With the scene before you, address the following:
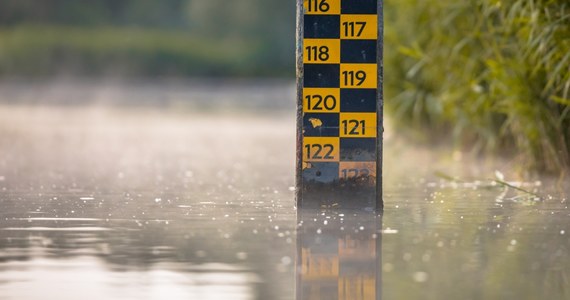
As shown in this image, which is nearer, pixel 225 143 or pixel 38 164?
pixel 38 164

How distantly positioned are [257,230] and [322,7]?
1.75 m

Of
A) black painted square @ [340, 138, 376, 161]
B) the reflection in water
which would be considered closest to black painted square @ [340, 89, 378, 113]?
black painted square @ [340, 138, 376, 161]

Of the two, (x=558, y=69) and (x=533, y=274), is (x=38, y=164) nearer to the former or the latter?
(x=558, y=69)

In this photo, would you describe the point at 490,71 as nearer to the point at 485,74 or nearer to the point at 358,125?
the point at 485,74

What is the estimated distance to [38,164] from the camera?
1375 cm

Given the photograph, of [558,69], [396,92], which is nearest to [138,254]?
[558,69]

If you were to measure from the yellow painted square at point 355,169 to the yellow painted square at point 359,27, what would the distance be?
2.34ft

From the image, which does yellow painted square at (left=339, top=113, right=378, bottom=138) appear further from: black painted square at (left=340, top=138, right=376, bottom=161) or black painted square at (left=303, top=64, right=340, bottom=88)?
black painted square at (left=303, top=64, right=340, bottom=88)

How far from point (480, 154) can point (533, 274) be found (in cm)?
829

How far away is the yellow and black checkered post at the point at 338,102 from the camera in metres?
9.20

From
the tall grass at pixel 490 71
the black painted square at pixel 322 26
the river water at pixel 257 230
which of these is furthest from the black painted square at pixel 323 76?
the tall grass at pixel 490 71

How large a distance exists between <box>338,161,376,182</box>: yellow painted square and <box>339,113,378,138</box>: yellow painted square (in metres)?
0.16

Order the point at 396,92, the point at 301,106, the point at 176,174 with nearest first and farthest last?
the point at 301,106, the point at 176,174, the point at 396,92

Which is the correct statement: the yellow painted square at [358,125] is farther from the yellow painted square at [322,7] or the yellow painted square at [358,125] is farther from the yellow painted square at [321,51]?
the yellow painted square at [322,7]
